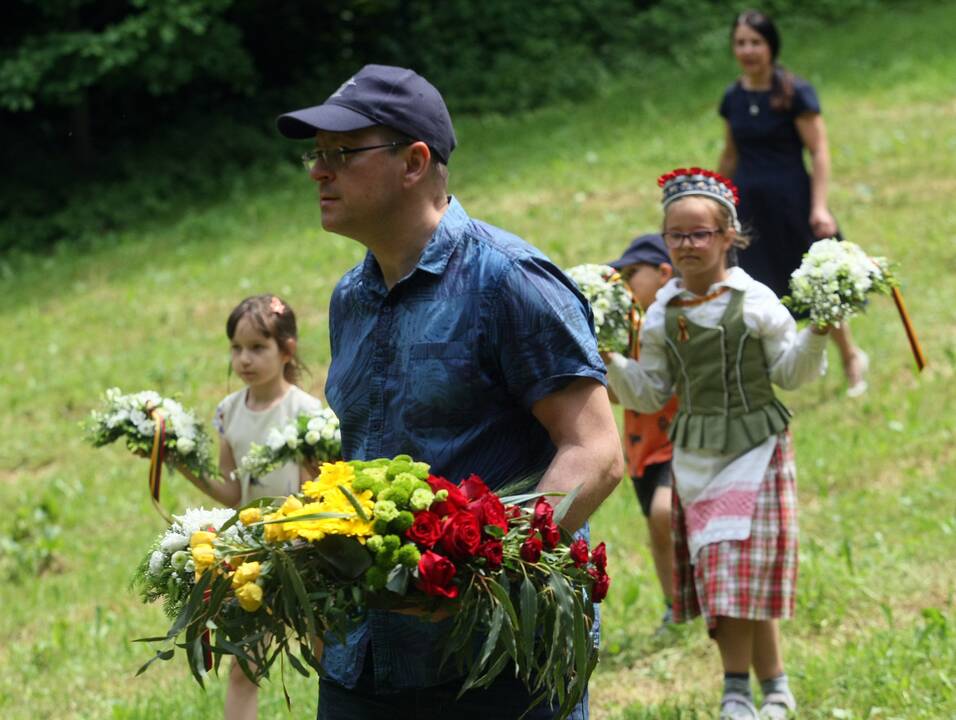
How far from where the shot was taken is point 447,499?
3.14 m

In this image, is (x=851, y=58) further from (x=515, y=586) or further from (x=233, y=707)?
(x=515, y=586)

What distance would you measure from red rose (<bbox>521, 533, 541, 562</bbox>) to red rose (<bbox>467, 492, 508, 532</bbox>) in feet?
0.18

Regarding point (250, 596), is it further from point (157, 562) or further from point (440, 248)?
point (440, 248)

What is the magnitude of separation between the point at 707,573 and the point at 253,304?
198 cm

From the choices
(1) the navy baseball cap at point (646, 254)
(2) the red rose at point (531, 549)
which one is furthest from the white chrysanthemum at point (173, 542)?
(1) the navy baseball cap at point (646, 254)

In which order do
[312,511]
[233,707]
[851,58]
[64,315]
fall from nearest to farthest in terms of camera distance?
[312,511], [233,707], [64,315], [851,58]

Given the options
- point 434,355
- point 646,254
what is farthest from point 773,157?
point 434,355

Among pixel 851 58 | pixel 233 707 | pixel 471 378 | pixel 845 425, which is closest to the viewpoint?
pixel 471 378

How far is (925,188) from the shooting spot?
44.6 feet

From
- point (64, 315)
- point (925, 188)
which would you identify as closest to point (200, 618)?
point (64, 315)

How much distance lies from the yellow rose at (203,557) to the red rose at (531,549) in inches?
25.5

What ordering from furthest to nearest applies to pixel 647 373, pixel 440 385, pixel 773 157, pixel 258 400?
pixel 773 157 < pixel 258 400 < pixel 647 373 < pixel 440 385

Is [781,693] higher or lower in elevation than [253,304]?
lower

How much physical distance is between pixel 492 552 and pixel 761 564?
7.86ft
